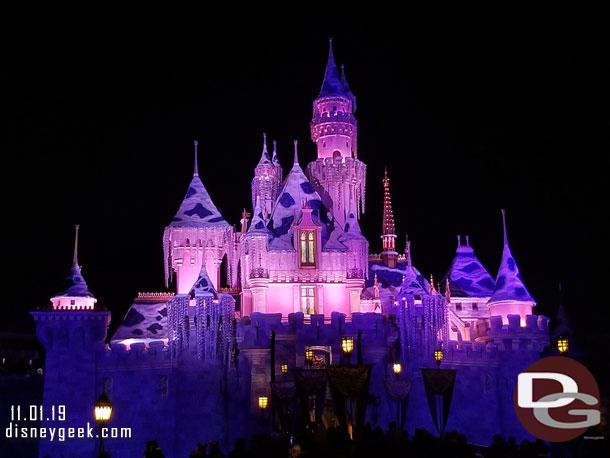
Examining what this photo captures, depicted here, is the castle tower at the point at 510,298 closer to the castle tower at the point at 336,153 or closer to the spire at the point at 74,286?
the castle tower at the point at 336,153

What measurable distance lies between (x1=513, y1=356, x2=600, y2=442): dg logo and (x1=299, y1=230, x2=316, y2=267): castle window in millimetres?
12168

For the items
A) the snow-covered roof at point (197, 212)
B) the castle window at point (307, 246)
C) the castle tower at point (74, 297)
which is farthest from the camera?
the snow-covered roof at point (197, 212)

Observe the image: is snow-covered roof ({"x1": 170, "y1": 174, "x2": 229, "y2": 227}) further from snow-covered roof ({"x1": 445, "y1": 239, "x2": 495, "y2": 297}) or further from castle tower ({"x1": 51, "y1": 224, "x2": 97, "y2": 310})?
snow-covered roof ({"x1": 445, "y1": 239, "x2": 495, "y2": 297})

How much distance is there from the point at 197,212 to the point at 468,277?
17.1 m

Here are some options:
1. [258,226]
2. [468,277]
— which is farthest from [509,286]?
[258,226]

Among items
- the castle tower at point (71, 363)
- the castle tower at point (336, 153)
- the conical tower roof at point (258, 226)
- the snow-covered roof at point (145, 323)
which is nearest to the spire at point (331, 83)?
the castle tower at point (336, 153)

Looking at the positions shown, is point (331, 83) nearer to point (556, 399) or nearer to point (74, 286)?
point (74, 286)

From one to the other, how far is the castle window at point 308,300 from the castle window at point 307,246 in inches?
57.9

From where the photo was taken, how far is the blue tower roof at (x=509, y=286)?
41.6m

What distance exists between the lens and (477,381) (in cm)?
3872

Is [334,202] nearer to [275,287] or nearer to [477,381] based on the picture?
[275,287]

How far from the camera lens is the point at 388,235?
49.1 meters

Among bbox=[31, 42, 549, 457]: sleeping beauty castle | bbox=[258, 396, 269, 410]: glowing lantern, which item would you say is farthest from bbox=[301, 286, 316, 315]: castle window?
bbox=[258, 396, 269, 410]: glowing lantern

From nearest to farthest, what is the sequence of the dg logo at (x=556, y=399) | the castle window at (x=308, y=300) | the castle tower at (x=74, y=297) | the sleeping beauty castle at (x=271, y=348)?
the dg logo at (x=556, y=399) → the sleeping beauty castle at (x=271, y=348) → the castle tower at (x=74, y=297) → the castle window at (x=308, y=300)
